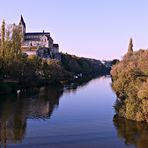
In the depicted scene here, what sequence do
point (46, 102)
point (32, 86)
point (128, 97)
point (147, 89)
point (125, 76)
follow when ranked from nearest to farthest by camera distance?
point (147, 89)
point (128, 97)
point (125, 76)
point (46, 102)
point (32, 86)

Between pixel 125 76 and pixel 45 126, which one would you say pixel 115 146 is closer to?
pixel 45 126

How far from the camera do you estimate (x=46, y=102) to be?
49.7 metres

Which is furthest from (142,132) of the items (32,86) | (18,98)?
(32,86)

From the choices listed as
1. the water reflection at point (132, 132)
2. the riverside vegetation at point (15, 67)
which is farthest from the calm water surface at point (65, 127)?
the riverside vegetation at point (15, 67)

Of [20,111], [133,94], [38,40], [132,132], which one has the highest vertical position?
[38,40]

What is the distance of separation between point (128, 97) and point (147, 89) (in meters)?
3.40

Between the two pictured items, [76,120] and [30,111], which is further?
[30,111]

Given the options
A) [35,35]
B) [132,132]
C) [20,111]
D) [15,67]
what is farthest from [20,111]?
[35,35]

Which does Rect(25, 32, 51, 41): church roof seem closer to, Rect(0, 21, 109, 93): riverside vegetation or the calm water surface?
Rect(0, 21, 109, 93): riverside vegetation

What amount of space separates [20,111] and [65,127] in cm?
915

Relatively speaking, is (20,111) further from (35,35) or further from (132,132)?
(35,35)

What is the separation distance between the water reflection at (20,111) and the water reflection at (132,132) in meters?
7.32

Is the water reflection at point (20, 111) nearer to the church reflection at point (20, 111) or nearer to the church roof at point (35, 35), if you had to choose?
the church reflection at point (20, 111)

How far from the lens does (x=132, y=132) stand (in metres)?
31.1
